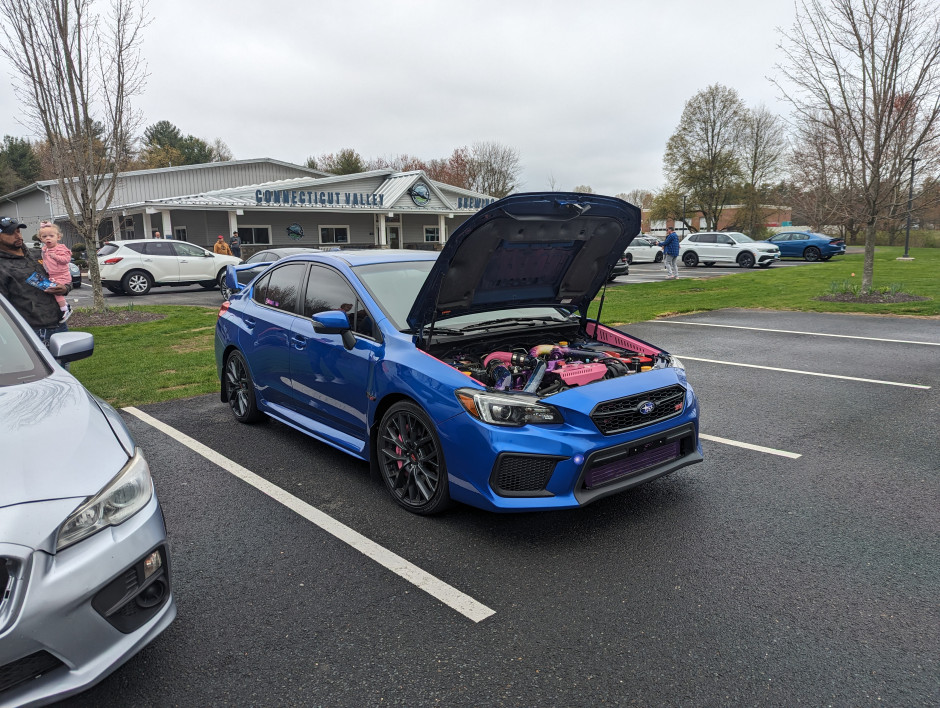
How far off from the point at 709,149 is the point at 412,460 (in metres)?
56.9

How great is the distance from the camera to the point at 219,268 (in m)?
20.7

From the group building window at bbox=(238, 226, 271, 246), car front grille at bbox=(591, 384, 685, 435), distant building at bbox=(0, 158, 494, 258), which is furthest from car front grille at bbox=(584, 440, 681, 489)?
building window at bbox=(238, 226, 271, 246)

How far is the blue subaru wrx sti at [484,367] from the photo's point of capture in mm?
3508

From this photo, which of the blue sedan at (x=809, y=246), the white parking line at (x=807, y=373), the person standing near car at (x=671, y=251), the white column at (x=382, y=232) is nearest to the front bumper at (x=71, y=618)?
the white parking line at (x=807, y=373)

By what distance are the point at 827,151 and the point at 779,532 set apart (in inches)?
514

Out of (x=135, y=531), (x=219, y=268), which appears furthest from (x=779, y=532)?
(x=219, y=268)

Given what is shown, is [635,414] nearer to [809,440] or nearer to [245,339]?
[809,440]

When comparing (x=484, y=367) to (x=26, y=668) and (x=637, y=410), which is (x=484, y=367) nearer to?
(x=637, y=410)

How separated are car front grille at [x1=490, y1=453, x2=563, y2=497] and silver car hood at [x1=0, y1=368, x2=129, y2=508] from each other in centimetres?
179

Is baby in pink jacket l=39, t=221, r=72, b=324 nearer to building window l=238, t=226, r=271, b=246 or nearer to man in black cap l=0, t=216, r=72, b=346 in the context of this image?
man in black cap l=0, t=216, r=72, b=346

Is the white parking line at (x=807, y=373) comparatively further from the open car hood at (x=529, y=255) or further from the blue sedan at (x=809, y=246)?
the blue sedan at (x=809, y=246)

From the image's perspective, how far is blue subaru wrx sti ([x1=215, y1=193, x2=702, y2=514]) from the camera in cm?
351

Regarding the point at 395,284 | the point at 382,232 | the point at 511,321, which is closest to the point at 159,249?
the point at 382,232

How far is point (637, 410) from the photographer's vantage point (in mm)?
3734
